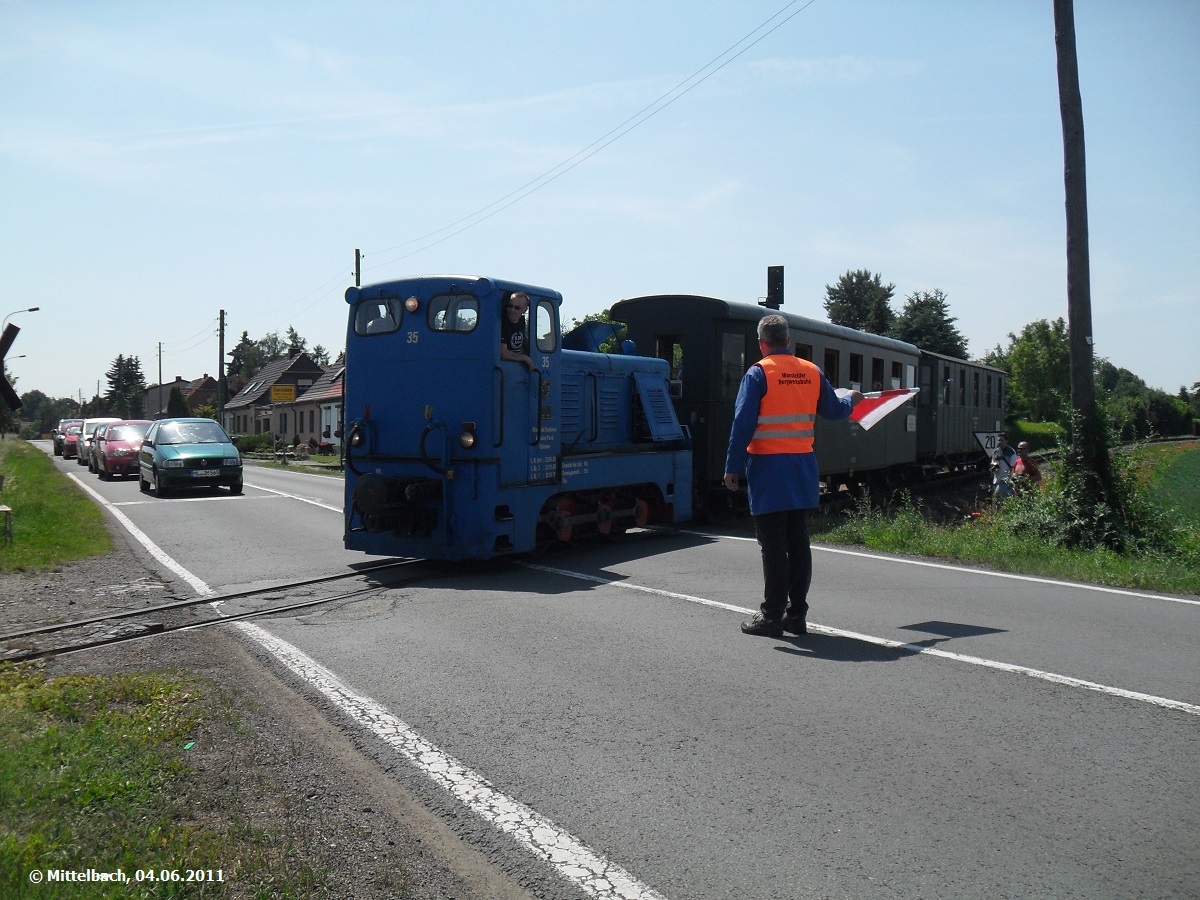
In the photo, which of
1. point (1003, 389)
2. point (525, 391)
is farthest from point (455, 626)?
point (1003, 389)

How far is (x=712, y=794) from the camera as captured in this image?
12.7ft

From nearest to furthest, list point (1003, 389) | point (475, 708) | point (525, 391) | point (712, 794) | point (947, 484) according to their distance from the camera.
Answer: point (712, 794) → point (475, 708) → point (525, 391) → point (947, 484) → point (1003, 389)

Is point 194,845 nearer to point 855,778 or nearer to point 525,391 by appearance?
point 855,778

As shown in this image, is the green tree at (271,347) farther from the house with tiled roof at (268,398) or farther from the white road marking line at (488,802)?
the white road marking line at (488,802)

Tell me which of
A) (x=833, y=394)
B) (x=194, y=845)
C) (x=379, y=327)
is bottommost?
(x=194, y=845)

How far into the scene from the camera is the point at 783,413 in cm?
657

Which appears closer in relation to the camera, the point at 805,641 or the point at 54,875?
the point at 54,875

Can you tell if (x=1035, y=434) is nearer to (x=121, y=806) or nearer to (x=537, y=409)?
(x=537, y=409)

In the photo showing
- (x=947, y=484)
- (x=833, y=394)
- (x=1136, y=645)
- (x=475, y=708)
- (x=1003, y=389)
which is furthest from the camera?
(x=1003, y=389)

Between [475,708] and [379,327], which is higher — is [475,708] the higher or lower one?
the lower one

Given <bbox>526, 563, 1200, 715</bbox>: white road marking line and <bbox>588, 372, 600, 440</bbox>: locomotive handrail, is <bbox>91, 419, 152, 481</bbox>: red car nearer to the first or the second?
<bbox>588, 372, 600, 440</bbox>: locomotive handrail

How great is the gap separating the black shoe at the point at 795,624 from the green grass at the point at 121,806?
361cm

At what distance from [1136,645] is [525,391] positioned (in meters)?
5.80

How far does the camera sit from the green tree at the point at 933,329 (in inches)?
2322
